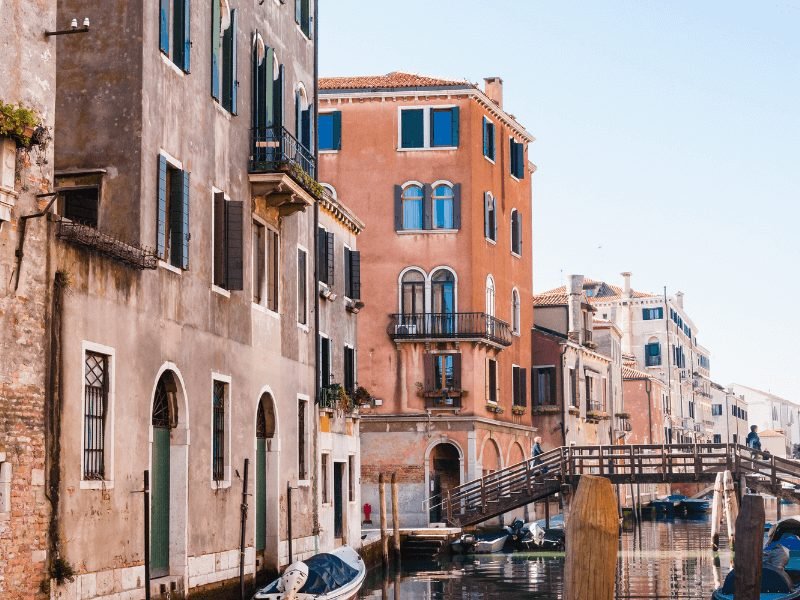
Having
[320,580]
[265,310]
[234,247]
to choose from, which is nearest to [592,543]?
[234,247]

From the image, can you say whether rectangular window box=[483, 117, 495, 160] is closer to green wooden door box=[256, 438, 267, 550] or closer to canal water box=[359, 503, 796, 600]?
canal water box=[359, 503, 796, 600]

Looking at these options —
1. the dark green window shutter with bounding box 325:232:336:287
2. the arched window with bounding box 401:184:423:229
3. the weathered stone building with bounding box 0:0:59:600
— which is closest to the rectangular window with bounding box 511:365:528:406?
the arched window with bounding box 401:184:423:229

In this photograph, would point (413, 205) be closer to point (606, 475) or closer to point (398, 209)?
point (398, 209)

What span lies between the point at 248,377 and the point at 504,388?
66.6ft

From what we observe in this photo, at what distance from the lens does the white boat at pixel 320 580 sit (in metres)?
18.2

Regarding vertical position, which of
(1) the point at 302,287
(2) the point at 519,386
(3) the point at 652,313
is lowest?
(2) the point at 519,386

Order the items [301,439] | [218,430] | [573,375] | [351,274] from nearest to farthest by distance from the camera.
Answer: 1. [218,430]
2. [301,439]
3. [351,274]
4. [573,375]

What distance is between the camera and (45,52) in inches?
534

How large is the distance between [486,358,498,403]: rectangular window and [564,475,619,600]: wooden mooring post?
96.2 feet

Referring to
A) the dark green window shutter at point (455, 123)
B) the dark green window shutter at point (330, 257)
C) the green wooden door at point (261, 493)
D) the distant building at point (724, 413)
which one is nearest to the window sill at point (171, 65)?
the green wooden door at point (261, 493)

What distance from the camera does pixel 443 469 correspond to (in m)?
37.4

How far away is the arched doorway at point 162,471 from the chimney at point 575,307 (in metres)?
31.4

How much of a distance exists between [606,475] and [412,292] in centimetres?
763

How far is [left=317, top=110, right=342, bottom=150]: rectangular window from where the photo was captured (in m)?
37.0
